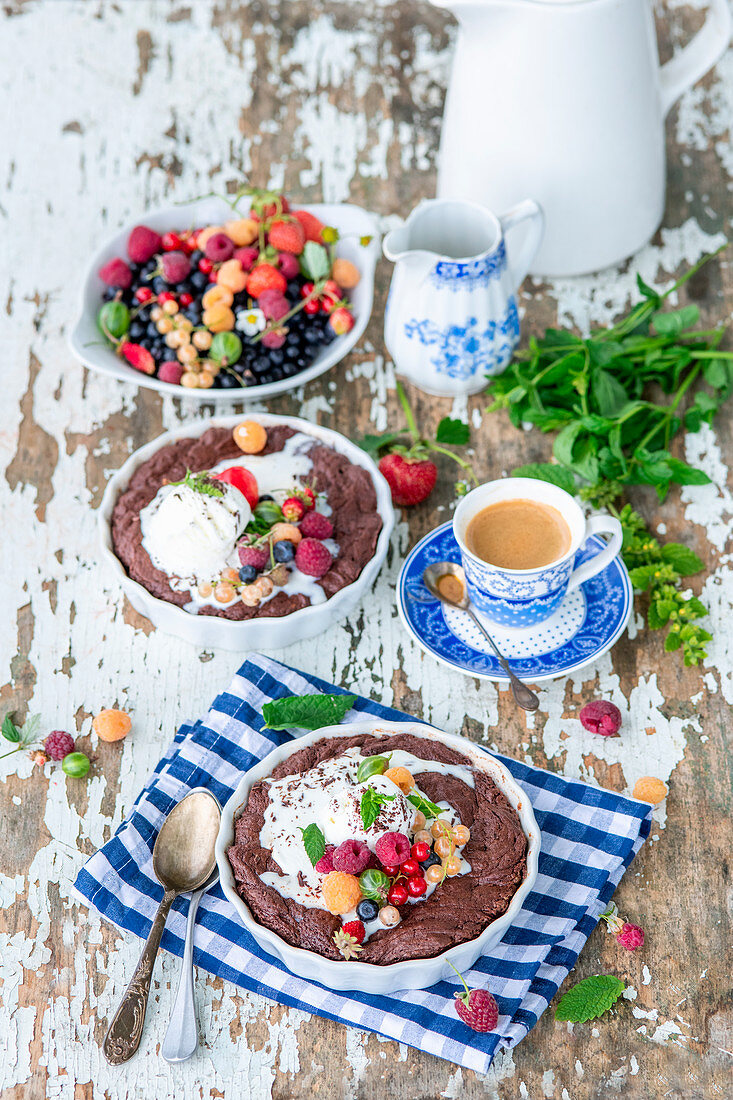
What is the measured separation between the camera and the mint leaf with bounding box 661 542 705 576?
67.7 inches

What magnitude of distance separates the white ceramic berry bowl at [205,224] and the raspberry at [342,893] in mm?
940

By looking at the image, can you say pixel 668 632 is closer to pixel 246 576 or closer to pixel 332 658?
pixel 332 658

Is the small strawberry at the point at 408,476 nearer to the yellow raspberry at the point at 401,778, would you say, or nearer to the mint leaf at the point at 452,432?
the mint leaf at the point at 452,432

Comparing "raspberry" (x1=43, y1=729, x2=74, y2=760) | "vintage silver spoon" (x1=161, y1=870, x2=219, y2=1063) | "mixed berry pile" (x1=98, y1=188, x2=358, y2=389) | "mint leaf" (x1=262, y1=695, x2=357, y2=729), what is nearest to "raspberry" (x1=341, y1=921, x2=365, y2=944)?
"vintage silver spoon" (x1=161, y1=870, x2=219, y2=1063)

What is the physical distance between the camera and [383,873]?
50.3 inches

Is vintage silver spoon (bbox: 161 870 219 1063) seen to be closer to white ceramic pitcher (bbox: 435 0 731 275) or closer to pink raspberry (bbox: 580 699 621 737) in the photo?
pink raspberry (bbox: 580 699 621 737)

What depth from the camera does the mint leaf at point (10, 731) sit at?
5.10 feet

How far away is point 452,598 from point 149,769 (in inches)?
21.3

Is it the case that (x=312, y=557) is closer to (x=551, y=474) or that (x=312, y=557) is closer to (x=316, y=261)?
(x=551, y=474)

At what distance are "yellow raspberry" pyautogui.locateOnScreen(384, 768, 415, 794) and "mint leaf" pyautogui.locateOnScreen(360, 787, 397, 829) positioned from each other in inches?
1.7

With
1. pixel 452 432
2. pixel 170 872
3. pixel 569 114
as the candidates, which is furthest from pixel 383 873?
pixel 569 114

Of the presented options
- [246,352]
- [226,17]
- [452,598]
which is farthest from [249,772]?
[226,17]

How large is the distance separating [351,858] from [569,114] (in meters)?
1.35

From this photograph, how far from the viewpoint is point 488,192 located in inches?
77.5
